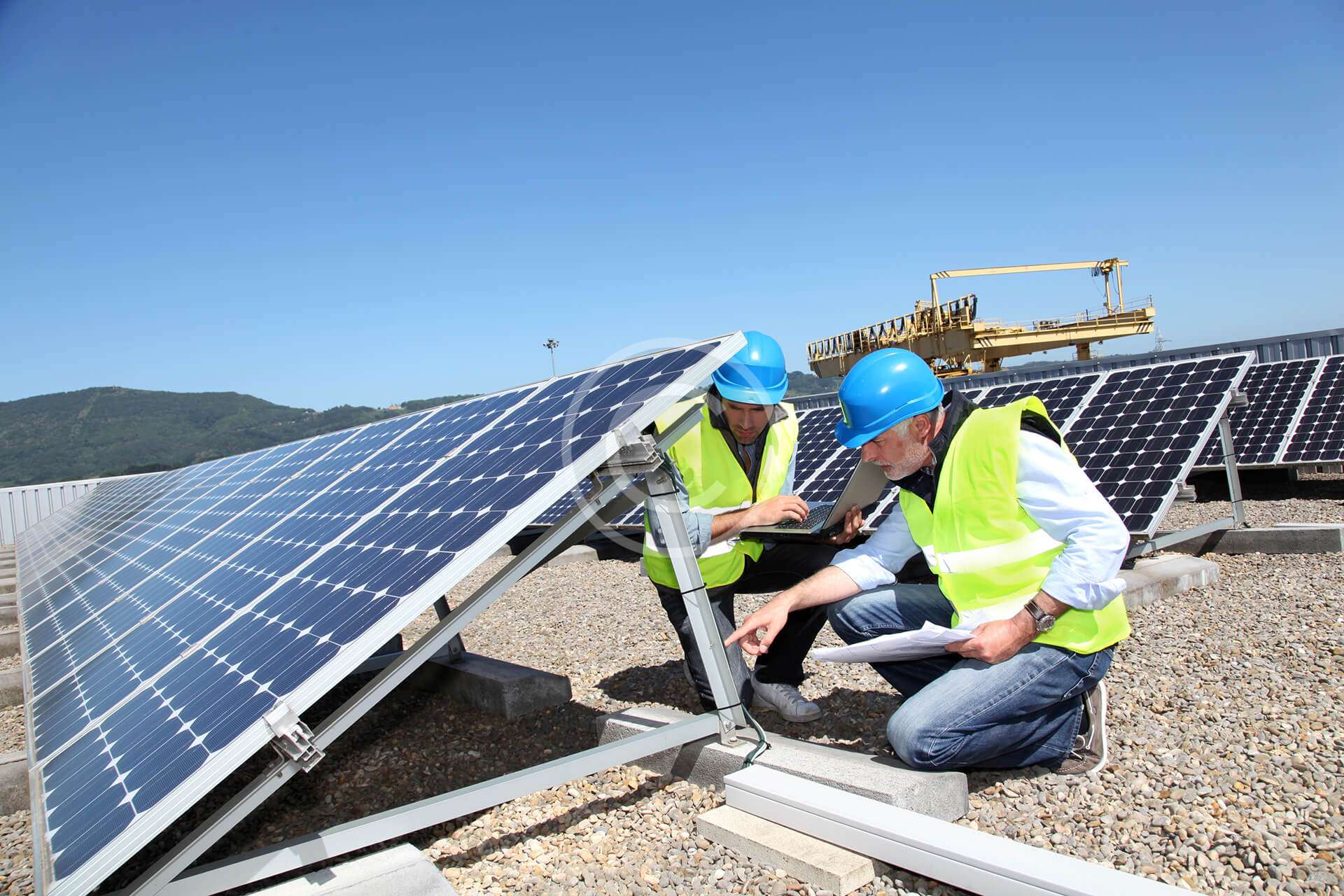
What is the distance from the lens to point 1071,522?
3.36 meters

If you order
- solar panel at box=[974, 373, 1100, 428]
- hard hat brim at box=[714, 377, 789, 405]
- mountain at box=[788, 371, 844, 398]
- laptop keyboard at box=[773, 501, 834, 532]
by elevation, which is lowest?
mountain at box=[788, 371, 844, 398]

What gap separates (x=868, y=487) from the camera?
14.7 ft

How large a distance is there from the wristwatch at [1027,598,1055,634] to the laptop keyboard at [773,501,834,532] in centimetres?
140

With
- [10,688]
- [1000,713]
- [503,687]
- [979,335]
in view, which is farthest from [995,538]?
[979,335]

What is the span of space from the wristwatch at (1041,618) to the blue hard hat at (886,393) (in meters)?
0.92

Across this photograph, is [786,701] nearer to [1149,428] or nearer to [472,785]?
[472,785]

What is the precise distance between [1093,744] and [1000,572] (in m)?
1.03

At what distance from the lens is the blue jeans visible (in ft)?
11.3

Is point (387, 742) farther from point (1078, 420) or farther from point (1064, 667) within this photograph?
point (1078, 420)

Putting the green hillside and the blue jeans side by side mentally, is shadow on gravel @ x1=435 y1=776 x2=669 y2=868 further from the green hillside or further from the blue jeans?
the green hillside

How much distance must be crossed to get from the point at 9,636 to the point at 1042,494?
34.0 feet

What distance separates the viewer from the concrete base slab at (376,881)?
305 centimetres

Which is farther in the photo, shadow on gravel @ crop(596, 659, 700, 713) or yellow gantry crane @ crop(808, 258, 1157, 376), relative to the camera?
yellow gantry crane @ crop(808, 258, 1157, 376)

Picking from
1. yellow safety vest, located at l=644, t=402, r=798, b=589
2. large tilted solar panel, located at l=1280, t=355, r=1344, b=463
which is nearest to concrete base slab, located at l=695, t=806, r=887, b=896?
yellow safety vest, located at l=644, t=402, r=798, b=589
